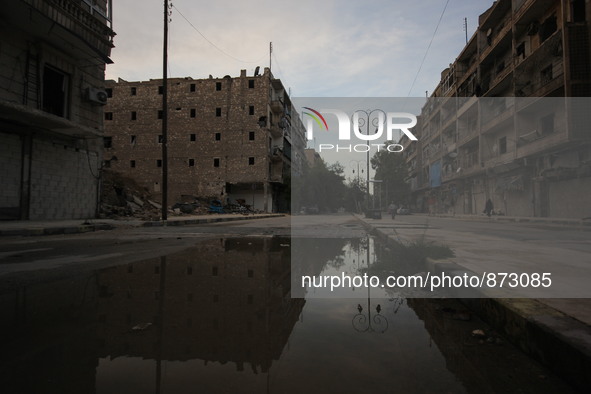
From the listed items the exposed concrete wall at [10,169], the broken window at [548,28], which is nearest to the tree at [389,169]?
the broken window at [548,28]

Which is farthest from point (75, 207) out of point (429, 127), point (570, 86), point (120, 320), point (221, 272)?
point (429, 127)

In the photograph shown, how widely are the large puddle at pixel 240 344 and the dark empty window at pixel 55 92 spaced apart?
49.5ft

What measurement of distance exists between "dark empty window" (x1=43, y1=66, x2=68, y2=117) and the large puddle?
15.1 metres

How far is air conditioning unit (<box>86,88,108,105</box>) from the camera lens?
16.4 metres

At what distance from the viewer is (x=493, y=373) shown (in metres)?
1.84

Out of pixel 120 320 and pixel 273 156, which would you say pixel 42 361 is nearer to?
pixel 120 320

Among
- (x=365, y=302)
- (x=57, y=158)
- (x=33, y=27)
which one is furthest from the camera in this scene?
(x=57, y=158)

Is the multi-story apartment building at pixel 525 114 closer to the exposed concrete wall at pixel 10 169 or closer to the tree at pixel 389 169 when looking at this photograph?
the tree at pixel 389 169

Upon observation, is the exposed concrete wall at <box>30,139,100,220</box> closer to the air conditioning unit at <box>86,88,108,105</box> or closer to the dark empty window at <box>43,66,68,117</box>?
the dark empty window at <box>43,66,68,117</box>

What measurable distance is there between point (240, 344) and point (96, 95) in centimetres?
1824

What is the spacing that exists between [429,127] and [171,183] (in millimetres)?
33281

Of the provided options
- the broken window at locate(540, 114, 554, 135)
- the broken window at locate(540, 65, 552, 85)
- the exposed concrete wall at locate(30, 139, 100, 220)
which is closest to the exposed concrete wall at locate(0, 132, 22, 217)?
the exposed concrete wall at locate(30, 139, 100, 220)

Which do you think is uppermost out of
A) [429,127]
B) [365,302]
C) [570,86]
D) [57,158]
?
[429,127]

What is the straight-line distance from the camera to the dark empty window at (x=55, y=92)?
1520 centimetres
